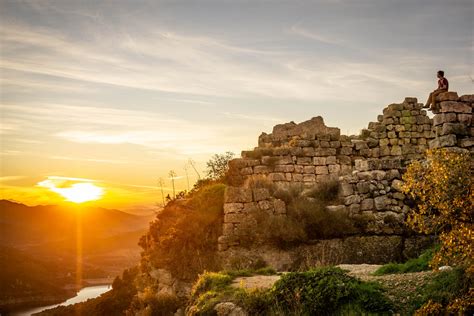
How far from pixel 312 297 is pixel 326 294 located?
0.85ft

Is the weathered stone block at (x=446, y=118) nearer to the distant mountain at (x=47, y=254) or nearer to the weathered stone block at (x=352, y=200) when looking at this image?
the weathered stone block at (x=352, y=200)

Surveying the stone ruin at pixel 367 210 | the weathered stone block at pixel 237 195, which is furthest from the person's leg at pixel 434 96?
the weathered stone block at pixel 237 195

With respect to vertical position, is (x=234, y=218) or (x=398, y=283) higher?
(x=234, y=218)

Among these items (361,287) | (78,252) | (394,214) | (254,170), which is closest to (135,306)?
(254,170)

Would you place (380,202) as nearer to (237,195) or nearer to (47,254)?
(237,195)

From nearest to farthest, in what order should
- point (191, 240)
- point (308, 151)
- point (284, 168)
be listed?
point (191, 240) → point (284, 168) → point (308, 151)

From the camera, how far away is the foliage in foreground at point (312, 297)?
333 inches

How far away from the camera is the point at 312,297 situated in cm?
892

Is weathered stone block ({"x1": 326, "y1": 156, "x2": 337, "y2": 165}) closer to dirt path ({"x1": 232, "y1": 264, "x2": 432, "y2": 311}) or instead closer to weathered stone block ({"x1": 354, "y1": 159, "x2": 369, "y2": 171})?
weathered stone block ({"x1": 354, "y1": 159, "x2": 369, "y2": 171})

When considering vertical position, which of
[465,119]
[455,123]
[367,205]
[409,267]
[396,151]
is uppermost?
[465,119]

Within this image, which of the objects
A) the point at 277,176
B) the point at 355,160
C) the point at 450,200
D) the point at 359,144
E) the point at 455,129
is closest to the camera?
the point at 450,200

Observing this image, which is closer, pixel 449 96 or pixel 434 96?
pixel 449 96

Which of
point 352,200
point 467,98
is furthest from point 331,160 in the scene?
point 467,98

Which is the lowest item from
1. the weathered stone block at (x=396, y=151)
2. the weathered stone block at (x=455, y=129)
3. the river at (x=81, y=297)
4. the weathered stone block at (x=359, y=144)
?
the river at (x=81, y=297)
